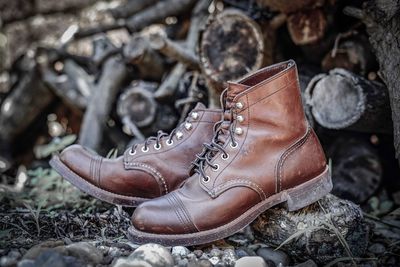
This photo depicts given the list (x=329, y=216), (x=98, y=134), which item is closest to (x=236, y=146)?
(x=329, y=216)

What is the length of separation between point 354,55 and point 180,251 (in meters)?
1.42

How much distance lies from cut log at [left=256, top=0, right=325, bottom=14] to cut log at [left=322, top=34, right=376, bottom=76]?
0.21 metres

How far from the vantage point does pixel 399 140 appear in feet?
5.88

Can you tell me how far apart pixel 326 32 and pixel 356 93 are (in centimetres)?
52

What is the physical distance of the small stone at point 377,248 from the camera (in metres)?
1.80

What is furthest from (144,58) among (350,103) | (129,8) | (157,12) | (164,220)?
(164,220)

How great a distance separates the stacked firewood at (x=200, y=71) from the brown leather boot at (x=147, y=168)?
638mm

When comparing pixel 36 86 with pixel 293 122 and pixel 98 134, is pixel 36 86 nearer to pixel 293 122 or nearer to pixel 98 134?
pixel 98 134

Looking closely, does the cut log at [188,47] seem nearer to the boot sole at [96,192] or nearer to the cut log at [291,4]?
the cut log at [291,4]

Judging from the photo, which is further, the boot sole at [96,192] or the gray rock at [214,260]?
the boot sole at [96,192]

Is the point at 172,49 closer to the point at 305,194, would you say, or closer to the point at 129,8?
the point at 129,8

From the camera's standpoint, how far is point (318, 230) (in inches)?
64.4

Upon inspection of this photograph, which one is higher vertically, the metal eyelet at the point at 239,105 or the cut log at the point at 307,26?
the metal eyelet at the point at 239,105

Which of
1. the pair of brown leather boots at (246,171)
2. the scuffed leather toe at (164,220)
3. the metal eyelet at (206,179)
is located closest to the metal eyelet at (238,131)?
the pair of brown leather boots at (246,171)
